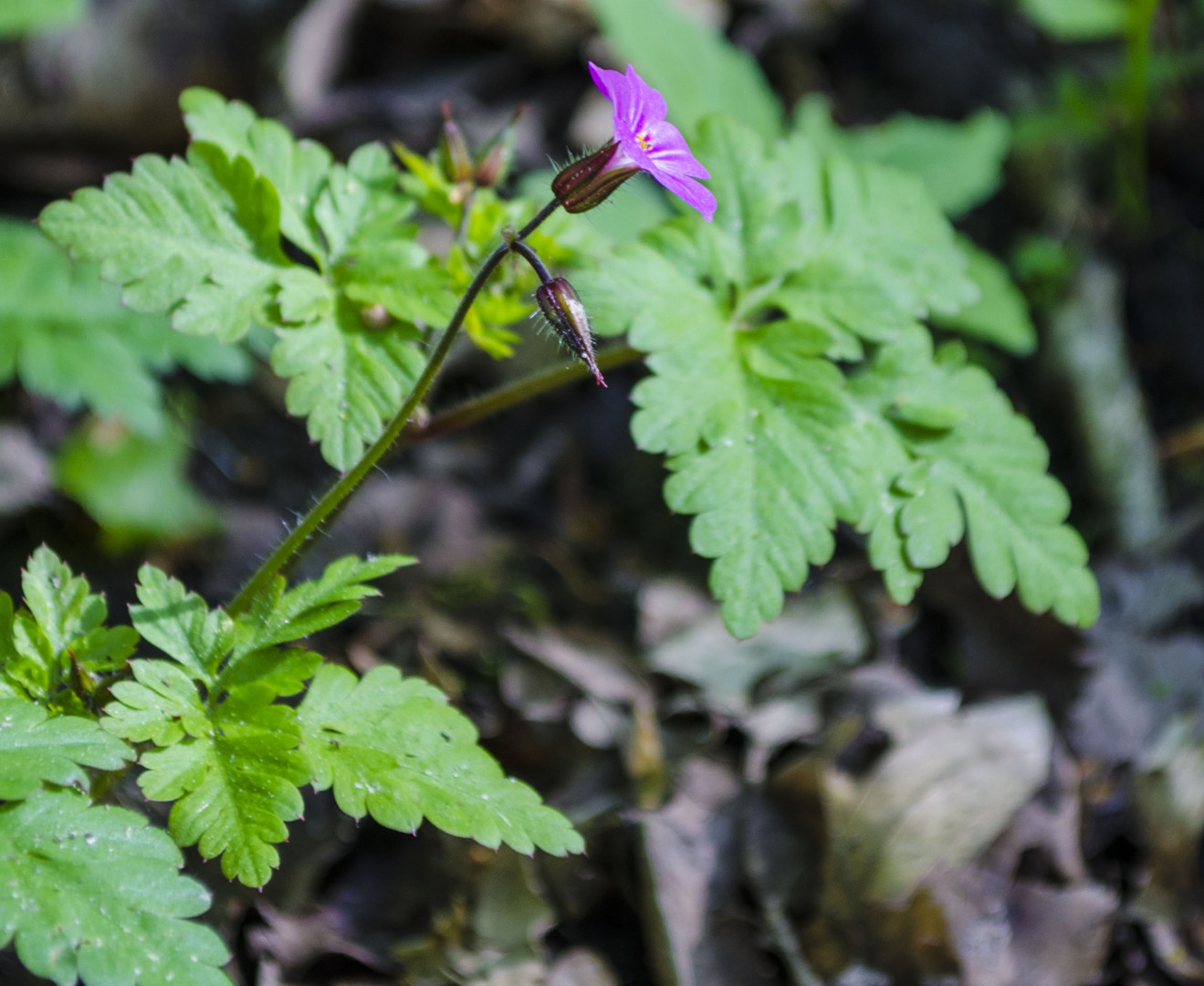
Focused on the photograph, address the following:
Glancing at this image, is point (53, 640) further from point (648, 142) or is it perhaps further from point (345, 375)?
point (648, 142)

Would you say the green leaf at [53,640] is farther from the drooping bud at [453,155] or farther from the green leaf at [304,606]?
the drooping bud at [453,155]

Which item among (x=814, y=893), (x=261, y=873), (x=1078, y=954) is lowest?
(x=1078, y=954)

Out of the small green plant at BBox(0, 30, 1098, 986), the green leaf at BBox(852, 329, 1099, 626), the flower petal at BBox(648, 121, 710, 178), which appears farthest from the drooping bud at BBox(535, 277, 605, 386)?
the green leaf at BBox(852, 329, 1099, 626)

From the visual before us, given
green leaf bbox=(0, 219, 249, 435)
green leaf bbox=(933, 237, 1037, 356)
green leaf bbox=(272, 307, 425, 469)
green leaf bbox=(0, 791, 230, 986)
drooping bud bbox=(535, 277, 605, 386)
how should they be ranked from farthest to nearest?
green leaf bbox=(933, 237, 1037, 356) < green leaf bbox=(0, 219, 249, 435) < green leaf bbox=(272, 307, 425, 469) < drooping bud bbox=(535, 277, 605, 386) < green leaf bbox=(0, 791, 230, 986)

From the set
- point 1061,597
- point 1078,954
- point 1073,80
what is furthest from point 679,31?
point 1078,954

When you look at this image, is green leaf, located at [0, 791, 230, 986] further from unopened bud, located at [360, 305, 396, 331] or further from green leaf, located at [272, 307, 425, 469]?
unopened bud, located at [360, 305, 396, 331]

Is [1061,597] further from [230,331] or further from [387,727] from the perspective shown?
[230,331]
